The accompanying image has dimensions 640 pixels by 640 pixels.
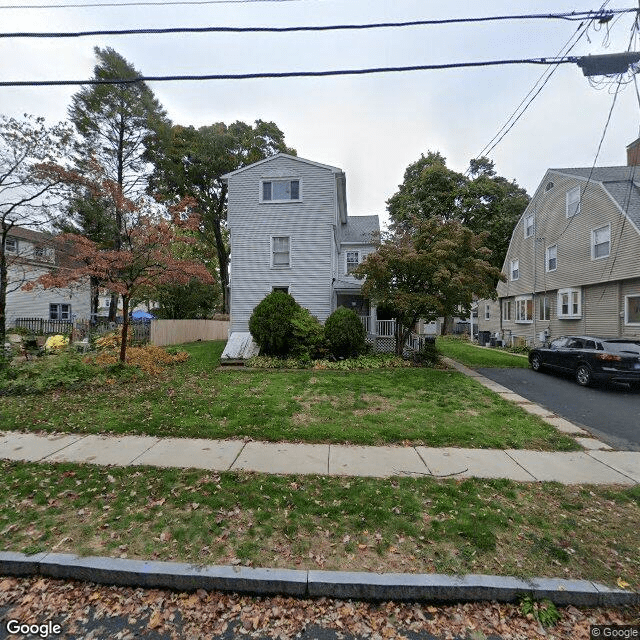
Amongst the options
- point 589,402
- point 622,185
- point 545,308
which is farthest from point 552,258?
point 589,402

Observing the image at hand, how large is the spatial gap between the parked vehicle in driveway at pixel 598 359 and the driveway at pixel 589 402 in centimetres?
41

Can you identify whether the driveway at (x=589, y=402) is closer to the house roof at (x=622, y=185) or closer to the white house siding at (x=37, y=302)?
the house roof at (x=622, y=185)

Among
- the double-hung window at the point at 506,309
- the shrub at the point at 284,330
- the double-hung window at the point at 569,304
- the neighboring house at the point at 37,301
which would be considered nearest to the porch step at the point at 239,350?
the shrub at the point at 284,330

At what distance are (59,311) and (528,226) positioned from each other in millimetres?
33450

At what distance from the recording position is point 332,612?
7.80 ft

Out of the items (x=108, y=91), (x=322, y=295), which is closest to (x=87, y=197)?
(x=108, y=91)

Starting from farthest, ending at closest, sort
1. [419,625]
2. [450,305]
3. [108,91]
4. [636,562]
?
[108,91], [450,305], [636,562], [419,625]

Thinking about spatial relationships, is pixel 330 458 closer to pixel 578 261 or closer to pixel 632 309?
pixel 632 309

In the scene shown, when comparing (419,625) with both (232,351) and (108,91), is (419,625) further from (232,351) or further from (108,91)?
(108,91)

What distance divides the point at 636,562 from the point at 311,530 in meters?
2.73

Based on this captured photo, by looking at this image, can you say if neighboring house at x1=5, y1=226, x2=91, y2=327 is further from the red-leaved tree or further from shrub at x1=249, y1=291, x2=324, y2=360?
shrub at x1=249, y1=291, x2=324, y2=360

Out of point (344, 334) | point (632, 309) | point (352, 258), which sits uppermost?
point (352, 258)

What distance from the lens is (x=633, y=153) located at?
16844 mm

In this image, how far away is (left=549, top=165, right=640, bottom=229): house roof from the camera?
41.4 feet
